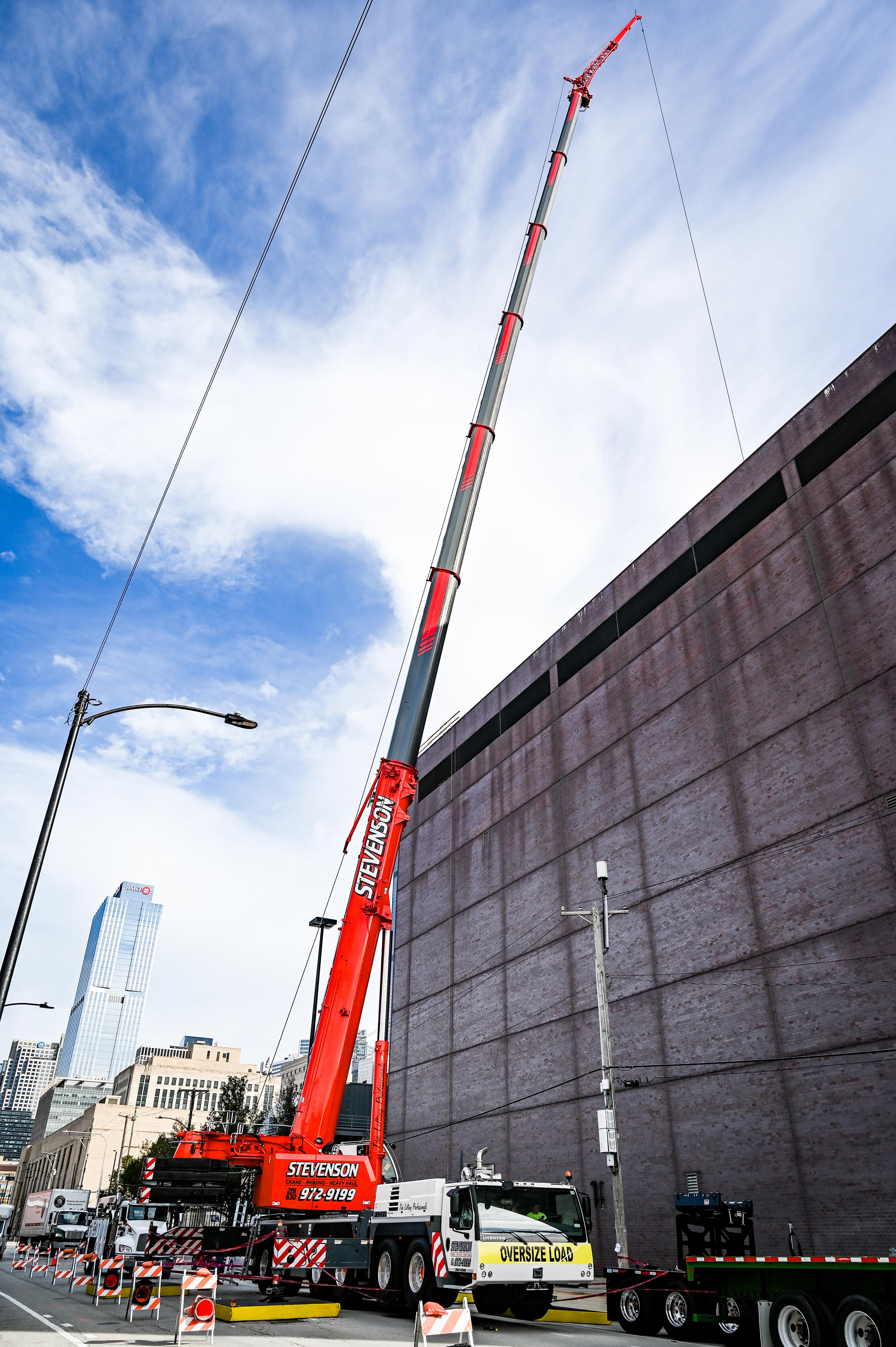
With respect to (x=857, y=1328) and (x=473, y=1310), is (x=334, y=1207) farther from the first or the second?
(x=857, y=1328)

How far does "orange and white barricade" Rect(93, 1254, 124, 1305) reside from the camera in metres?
16.8

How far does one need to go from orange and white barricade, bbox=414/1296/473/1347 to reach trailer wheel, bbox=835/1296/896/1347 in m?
4.09

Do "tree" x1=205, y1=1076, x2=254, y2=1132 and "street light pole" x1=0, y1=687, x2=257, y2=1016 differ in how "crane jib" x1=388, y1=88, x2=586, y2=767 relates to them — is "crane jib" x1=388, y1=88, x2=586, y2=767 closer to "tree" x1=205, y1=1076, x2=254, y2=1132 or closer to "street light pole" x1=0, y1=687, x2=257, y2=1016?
"street light pole" x1=0, y1=687, x2=257, y2=1016

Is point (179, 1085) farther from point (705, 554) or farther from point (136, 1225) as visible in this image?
point (705, 554)

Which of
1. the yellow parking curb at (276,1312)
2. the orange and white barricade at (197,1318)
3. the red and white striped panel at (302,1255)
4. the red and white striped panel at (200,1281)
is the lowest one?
the yellow parking curb at (276,1312)

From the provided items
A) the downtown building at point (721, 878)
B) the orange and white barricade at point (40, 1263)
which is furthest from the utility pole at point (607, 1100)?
the orange and white barricade at point (40, 1263)

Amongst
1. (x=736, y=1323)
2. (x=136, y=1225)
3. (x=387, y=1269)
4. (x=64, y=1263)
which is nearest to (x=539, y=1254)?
(x=736, y=1323)

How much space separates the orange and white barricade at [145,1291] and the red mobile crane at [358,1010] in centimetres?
129

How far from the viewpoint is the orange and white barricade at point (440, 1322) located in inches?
353

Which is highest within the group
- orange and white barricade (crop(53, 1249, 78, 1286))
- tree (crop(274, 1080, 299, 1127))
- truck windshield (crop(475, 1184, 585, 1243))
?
tree (crop(274, 1080, 299, 1127))

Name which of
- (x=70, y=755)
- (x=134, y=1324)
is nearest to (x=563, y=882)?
Result: (x=134, y=1324)

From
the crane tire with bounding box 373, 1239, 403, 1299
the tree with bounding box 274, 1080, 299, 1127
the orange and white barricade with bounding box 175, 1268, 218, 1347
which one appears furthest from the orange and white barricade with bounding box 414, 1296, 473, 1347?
the tree with bounding box 274, 1080, 299, 1127

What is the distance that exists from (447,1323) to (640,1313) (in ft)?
21.9

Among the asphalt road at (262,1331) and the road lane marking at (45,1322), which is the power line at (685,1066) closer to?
the asphalt road at (262,1331)
